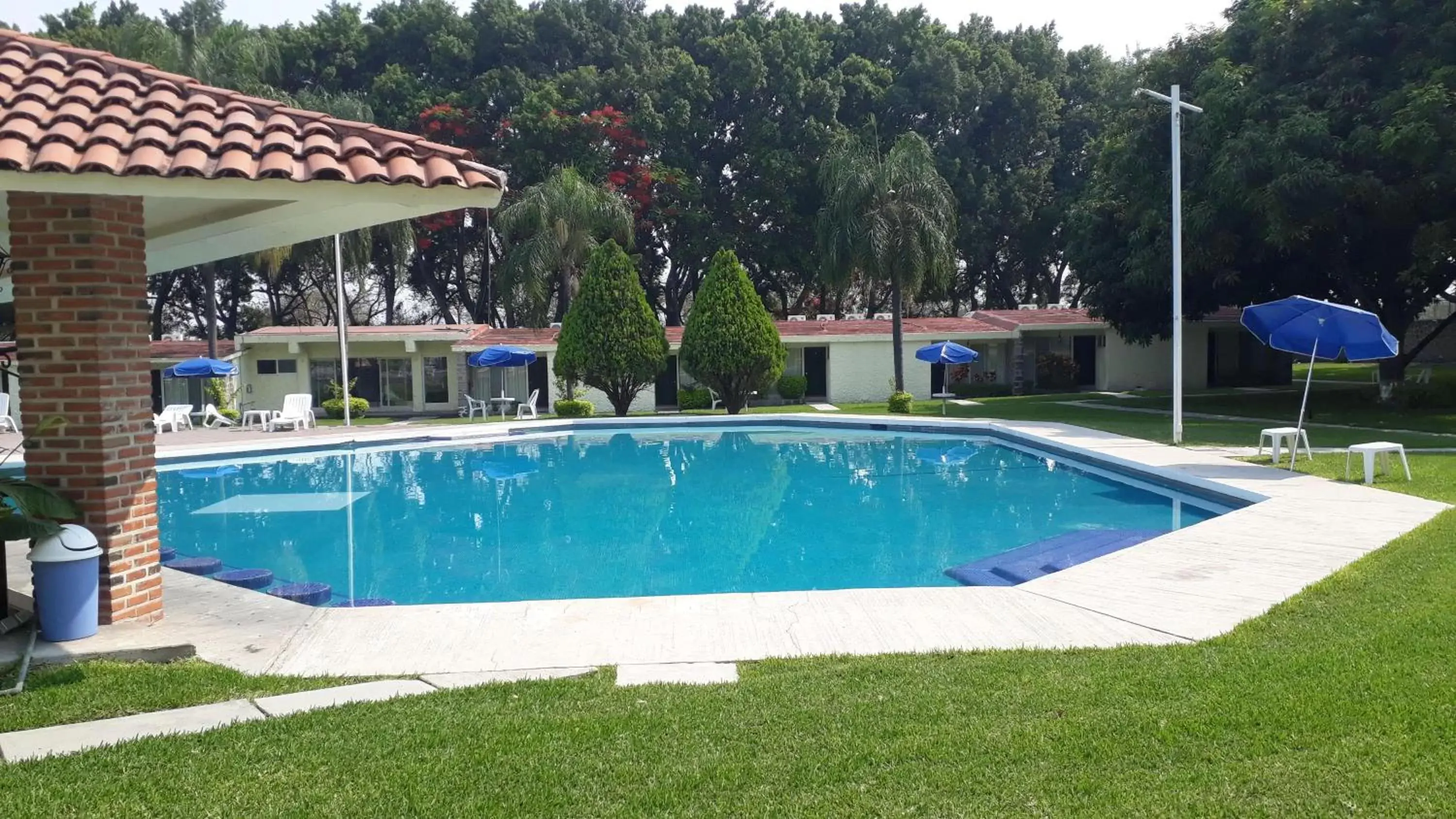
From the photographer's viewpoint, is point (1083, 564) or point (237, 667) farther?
point (1083, 564)

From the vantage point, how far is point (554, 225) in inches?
1137

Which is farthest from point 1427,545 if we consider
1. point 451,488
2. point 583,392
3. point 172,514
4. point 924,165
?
point 583,392

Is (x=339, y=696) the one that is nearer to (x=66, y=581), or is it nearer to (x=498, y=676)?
(x=498, y=676)

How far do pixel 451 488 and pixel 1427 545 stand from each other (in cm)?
1238

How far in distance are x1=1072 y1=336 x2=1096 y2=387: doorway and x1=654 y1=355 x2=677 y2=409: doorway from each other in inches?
529

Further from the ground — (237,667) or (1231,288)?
(1231,288)

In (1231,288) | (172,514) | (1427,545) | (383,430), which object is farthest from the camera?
(1231,288)

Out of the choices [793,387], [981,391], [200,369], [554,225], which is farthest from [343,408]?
[981,391]

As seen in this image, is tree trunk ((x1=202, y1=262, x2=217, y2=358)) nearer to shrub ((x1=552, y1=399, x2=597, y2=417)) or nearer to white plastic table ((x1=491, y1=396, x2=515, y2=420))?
white plastic table ((x1=491, y1=396, x2=515, y2=420))

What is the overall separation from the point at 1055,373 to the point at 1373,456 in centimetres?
2230

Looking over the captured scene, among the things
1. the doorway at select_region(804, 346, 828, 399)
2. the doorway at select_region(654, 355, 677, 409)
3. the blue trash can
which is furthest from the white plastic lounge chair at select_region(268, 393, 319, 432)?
the blue trash can

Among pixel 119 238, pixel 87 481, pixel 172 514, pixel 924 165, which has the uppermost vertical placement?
pixel 924 165

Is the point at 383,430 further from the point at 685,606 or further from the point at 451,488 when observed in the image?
the point at 685,606

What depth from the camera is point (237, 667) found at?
532cm
